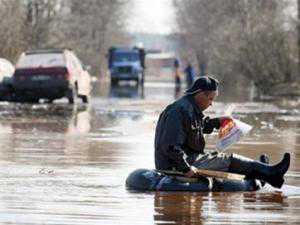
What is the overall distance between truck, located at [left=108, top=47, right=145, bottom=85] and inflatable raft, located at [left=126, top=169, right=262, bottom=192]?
53.9m

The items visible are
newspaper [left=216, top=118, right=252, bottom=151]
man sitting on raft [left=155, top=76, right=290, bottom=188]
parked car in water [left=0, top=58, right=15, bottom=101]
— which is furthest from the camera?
parked car in water [left=0, top=58, right=15, bottom=101]

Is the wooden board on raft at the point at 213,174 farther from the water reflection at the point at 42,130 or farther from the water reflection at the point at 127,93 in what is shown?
the water reflection at the point at 127,93

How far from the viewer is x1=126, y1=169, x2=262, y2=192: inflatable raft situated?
11078mm

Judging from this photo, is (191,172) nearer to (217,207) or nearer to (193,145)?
(193,145)

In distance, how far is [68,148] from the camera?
664 inches

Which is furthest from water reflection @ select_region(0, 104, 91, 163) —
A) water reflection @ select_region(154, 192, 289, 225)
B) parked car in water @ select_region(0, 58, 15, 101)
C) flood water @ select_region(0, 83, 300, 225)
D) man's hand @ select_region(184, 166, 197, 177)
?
water reflection @ select_region(154, 192, 289, 225)

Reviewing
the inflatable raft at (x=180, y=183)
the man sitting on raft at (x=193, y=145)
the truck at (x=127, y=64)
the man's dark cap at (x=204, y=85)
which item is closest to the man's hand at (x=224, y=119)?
the man sitting on raft at (x=193, y=145)

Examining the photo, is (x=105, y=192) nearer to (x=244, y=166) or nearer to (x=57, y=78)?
(x=244, y=166)

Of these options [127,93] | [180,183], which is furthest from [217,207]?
[127,93]

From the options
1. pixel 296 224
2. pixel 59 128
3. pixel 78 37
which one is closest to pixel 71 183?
pixel 296 224

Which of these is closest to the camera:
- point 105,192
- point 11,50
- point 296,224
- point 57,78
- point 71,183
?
point 296,224

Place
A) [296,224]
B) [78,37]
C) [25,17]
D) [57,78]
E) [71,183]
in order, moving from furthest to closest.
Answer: [78,37], [25,17], [57,78], [71,183], [296,224]

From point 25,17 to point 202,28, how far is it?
31.2 metres

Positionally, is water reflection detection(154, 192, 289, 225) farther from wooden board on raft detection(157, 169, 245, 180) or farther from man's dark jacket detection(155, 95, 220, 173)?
man's dark jacket detection(155, 95, 220, 173)
